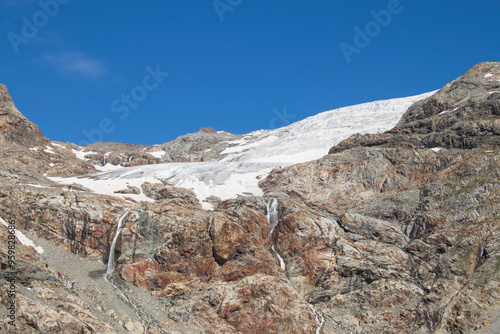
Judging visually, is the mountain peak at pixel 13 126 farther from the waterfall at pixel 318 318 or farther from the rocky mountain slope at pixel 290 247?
the waterfall at pixel 318 318

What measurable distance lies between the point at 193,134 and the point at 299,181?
9223cm

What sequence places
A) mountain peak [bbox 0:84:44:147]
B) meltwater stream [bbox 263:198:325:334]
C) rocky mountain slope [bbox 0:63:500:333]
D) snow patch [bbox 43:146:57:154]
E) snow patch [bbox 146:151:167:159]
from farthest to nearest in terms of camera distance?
snow patch [bbox 146:151:167:159] → snow patch [bbox 43:146:57:154] → mountain peak [bbox 0:84:44:147] → meltwater stream [bbox 263:198:325:334] → rocky mountain slope [bbox 0:63:500:333]

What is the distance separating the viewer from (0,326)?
38531 mm

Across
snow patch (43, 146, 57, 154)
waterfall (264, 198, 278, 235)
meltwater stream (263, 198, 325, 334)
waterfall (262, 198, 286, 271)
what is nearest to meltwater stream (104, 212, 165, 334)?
meltwater stream (263, 198, 325, 334)

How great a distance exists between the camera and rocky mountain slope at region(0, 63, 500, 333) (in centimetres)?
5125

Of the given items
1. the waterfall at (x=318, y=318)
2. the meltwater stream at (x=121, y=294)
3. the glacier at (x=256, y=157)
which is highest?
the glacier at (x=256, y=157)

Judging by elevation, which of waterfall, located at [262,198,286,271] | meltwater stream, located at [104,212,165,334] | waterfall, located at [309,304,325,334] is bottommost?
waterfall, located at [309,304,325,334]

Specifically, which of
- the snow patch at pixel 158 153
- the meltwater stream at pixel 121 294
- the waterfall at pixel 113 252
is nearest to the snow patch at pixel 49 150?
the snow patch at pixel 158 153

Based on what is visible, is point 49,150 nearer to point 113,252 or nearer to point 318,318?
point 113,252

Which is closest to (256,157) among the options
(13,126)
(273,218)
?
(13,126)

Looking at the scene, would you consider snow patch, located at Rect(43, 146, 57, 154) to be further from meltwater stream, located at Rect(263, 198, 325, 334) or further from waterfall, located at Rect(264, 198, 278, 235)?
meltwater stream, located at Rect(263, 198, 325, 334)

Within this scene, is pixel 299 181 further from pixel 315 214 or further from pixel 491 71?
pixel 491 71

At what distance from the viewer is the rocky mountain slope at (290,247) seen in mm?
51250

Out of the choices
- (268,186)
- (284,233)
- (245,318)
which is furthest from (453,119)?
(245,318)
